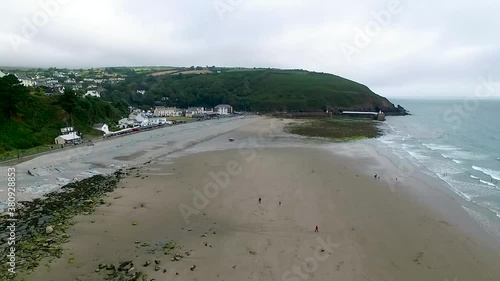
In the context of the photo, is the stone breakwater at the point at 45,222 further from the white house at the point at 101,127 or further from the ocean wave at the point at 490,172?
the ocean wave at the point at 490,172

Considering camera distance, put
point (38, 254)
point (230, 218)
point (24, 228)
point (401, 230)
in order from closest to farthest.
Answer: point (38, 254) < point (24, 228) < point (401, 230) < point (230, 218)

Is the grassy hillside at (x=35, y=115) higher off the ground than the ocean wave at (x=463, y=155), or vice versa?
the grassy hillside at (x=35, y=115)

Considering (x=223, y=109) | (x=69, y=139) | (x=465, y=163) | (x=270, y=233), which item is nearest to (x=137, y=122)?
(x=69, y=139)

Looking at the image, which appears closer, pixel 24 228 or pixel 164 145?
pixel 24 228

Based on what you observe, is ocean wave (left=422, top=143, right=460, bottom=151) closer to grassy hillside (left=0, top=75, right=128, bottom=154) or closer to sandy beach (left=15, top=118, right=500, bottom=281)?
sandy beach (left=15, top=118, right=500, bottom=281)

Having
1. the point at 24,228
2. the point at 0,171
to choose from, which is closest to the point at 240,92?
the point at 0,171

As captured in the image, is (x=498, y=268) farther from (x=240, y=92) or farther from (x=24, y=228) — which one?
(x=240, y=92)

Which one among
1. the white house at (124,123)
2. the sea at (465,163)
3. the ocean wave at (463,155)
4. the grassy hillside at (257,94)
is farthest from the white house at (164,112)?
the ocean wave at (463,155)
